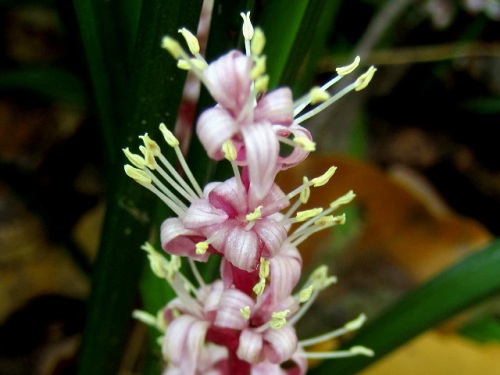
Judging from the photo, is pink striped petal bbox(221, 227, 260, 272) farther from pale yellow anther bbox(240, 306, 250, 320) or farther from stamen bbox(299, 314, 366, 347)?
stamen bbox(299, 314, 366, 347)

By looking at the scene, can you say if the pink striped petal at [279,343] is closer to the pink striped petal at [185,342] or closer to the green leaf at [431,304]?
the pink striped petal at [185,342]

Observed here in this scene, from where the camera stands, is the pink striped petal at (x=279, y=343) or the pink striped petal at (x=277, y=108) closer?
the pink striped petal at (x=277, y=108)

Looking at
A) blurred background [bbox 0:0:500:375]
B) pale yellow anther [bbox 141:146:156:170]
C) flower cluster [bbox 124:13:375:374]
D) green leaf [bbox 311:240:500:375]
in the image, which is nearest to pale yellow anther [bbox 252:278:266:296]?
flower cluster [bbox 124:13:375:374]

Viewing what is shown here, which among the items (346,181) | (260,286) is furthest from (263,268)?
(346,181)

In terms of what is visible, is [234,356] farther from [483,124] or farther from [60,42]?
[483,124]

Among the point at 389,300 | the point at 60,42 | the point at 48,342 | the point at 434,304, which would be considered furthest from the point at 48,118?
the point at 434,304

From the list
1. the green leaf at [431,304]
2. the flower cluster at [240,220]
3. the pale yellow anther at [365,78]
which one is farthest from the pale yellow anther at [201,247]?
the green leaf at [431,304]
